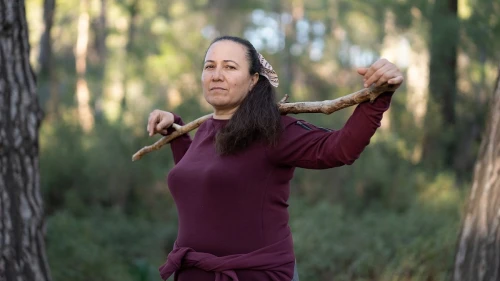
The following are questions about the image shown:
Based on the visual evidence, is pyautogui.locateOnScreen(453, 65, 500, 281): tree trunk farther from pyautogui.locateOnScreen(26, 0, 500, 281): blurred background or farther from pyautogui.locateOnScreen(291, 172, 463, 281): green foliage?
pyautogui.locateOnScreen(291, 172, 463, 281): green foliage

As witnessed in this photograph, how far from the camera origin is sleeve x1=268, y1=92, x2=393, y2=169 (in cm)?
271

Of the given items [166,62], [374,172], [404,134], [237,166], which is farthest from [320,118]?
[166,62]

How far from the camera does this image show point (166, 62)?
94.0 feet

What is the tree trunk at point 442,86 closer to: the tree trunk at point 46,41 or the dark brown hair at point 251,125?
the tree trunk at point 46,41

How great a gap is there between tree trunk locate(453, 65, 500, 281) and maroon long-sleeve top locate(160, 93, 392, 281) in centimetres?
231

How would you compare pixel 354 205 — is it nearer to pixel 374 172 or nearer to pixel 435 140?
pixel 374 172

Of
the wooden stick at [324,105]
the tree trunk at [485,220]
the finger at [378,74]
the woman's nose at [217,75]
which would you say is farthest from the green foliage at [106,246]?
the finger at [378,74]

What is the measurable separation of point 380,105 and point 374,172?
836 centimetres

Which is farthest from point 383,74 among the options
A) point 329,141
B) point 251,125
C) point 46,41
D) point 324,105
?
point 46,41

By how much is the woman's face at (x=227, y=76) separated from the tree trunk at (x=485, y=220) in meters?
2.41

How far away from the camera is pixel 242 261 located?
295 centimetres

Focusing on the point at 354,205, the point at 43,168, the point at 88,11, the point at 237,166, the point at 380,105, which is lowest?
the point at 354,205

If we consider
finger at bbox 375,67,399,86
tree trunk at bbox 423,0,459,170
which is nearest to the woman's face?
finger at bbox 375,67,399,86

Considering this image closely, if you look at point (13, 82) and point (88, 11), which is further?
point (88, 11)
